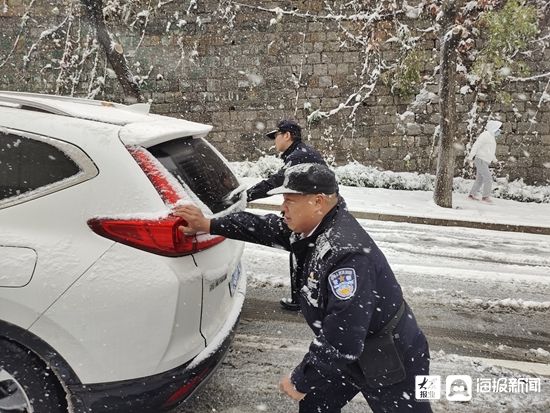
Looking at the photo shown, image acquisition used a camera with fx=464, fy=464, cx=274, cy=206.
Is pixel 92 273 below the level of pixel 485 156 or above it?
below

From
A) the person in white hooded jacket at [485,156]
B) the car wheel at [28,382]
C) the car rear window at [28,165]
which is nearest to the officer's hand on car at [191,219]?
the car rear window at [28,165]

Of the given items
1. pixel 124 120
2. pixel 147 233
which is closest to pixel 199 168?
pixel 124 120

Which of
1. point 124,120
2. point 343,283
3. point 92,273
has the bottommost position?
point 92,273

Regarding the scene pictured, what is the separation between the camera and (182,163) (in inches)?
96.7

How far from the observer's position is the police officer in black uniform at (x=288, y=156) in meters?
3.65

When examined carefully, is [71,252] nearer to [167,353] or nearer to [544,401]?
[167,353]

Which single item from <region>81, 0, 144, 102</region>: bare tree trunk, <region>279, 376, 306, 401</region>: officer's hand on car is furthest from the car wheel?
<region>81, 0, 144, 102</region>: bare tree trunk

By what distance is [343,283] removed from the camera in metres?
1.68

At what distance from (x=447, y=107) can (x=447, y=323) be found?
254 inches

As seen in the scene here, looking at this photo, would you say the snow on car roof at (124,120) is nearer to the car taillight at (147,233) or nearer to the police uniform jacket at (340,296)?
the car taillight at (147,233)

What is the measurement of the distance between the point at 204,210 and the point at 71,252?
0.68m

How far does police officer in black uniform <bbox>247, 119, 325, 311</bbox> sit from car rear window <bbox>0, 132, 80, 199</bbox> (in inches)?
65.4

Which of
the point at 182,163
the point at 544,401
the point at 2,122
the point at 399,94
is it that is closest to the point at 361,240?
the point at 182,163

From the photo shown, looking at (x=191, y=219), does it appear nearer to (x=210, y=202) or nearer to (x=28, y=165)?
(x=210, y=202)
